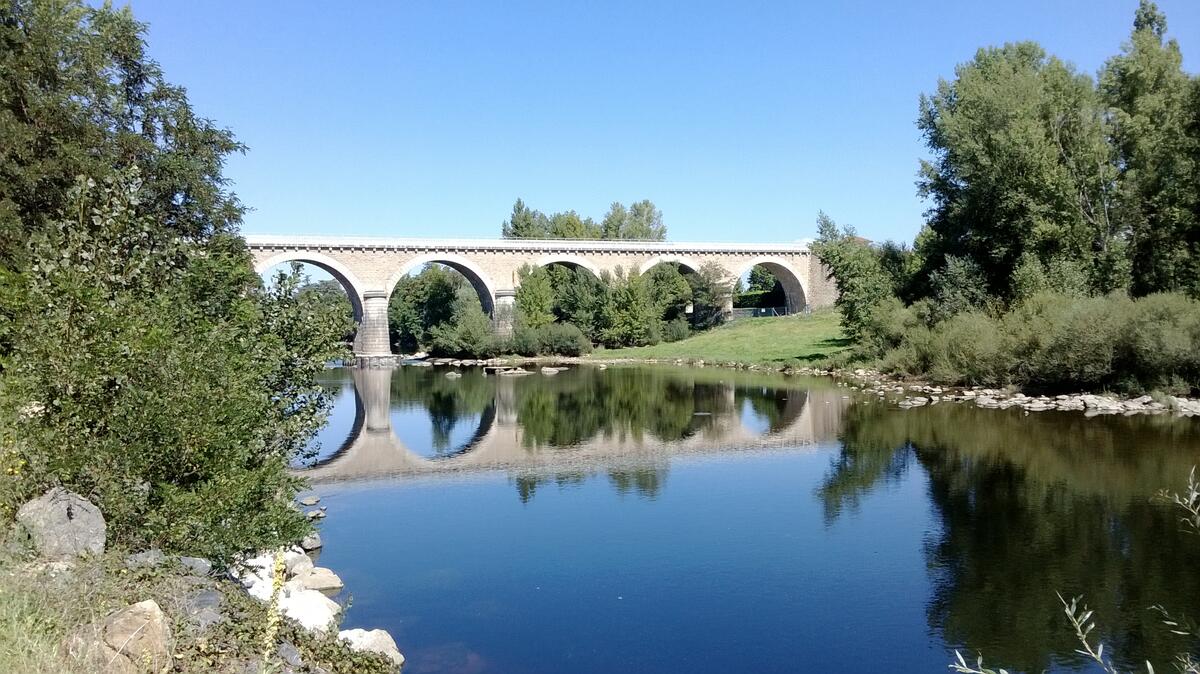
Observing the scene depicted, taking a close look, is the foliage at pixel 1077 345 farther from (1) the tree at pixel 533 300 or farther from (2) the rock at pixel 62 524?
(1) the tree at pixel 533 300

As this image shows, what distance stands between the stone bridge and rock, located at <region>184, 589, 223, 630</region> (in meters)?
38.3

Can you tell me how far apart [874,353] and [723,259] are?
24476mm

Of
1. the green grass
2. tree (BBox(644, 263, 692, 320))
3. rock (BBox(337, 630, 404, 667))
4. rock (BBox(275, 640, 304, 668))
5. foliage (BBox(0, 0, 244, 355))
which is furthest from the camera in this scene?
tree (BBox(644, 263, 692, 320))

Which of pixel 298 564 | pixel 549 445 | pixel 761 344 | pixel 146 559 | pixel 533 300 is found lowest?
pixel 298 564

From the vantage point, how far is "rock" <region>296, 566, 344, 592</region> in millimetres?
9740

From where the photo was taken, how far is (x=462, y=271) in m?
52.2

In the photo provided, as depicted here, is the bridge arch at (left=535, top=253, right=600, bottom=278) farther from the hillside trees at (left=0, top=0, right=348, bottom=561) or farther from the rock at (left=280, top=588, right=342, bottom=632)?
the rock at (left=280, top=588, right=342, bottom=632)

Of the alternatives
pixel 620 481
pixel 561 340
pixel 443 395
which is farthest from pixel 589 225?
pixel 620 481

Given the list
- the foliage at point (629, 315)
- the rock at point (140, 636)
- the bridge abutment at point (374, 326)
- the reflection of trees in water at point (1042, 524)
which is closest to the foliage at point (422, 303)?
the bridge abutment at point (374, 326)

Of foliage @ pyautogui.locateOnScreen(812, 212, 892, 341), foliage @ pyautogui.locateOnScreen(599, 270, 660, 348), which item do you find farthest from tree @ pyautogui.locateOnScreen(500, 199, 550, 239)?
foliage @ pyautogui.locateOnScreen(812, 212, 892, 341)

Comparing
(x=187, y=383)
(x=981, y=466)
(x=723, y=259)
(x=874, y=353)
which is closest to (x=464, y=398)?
(x=874, y=353)

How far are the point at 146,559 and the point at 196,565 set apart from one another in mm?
361

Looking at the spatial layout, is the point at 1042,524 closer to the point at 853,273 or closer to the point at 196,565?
the point at 196,565

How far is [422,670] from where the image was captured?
25.3 ft
